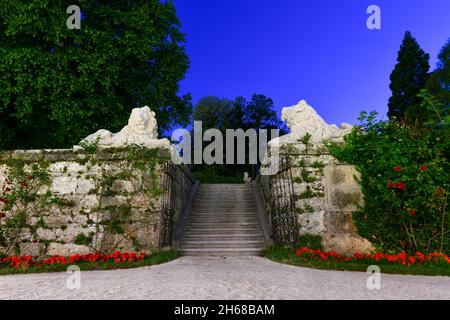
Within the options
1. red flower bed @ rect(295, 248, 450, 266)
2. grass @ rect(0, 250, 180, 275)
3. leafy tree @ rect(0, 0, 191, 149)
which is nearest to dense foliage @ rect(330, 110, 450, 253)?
red flower bed @ rect(295, 248, 450, 266)

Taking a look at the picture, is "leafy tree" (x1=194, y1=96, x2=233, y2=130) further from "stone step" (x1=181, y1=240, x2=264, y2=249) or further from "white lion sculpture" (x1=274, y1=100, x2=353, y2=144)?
"stone step" (x1=181, y1=240, x2=264, y2=249)

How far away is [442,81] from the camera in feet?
80.8

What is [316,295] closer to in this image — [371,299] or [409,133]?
[371,299]

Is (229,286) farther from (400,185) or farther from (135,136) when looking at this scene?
(135,136)

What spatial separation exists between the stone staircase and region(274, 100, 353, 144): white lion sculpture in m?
2.52

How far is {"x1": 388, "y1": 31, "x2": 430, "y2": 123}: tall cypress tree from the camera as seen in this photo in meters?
Result: 24.8

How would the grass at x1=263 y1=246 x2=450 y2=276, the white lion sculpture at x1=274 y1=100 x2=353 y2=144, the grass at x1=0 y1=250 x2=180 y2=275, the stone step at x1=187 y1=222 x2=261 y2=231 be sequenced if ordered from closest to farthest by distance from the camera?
the grass at x1=263 y1=246 x2=450 y2=276 → the grass at x1=0 y1=250 x2=180 y2=275 → the white lion sculpture at x1=274 y1=100 x2=353 y2=144 → the stone step at x1=187 y1=222 x2=261 y2=231

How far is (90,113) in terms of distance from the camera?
10672 mm

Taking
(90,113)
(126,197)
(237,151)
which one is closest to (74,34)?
(90,113)

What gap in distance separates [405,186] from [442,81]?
22.3 m

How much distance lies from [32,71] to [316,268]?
9906mm

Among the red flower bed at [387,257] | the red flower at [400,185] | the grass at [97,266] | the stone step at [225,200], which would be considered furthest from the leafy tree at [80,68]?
the red flower at [400,185]

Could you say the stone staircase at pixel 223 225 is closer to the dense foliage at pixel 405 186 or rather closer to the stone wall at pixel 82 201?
the stone wall at pixel 82 201

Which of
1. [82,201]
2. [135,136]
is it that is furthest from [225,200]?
[82,201]
